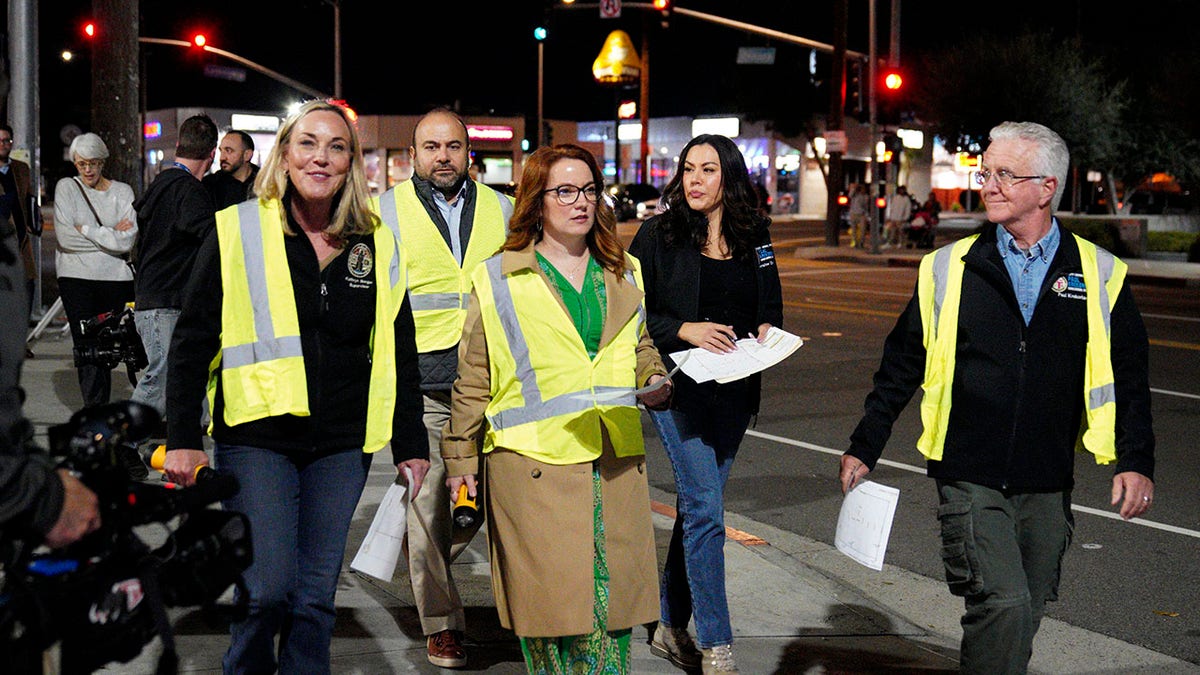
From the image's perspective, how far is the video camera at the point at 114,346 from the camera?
812 centimetres

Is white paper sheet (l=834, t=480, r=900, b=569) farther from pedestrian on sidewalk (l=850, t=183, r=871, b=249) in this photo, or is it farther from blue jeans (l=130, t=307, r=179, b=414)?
pedestrian on sidewalk (l=850, t=183, r=871, b=249)

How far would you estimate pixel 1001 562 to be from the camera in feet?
13.4

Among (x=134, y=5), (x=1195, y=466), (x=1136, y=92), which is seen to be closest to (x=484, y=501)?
(x=1195, y=466)

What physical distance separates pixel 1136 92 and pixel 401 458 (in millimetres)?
46043

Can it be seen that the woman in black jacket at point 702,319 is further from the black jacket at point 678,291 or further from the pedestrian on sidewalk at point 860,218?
the pedestrian on sidewalk at point 860,218

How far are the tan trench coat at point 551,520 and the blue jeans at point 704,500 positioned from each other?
0.64 meters

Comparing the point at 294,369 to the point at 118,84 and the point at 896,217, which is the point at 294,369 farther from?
the point at 896,217

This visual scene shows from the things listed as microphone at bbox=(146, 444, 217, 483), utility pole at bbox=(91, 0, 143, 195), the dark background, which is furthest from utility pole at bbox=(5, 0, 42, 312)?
the dark background

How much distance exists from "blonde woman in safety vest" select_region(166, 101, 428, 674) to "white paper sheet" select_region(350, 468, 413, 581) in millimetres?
241

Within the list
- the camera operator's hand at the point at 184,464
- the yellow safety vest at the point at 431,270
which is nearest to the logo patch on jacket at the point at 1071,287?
the yellow safety vest at the point at 431,270

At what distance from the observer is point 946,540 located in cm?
419

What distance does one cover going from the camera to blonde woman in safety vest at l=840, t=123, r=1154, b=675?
Result: 4113 mm

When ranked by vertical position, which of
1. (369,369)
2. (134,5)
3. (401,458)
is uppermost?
(134,5)

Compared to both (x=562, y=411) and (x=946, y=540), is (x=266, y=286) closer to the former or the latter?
(x=562, y=411)
